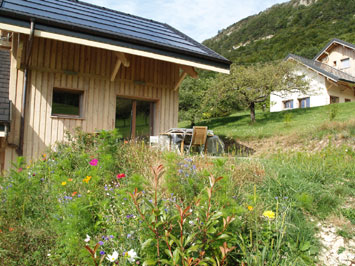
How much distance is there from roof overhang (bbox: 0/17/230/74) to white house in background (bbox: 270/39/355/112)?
15670 millimetres

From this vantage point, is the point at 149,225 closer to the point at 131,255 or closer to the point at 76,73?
the point at 131,255

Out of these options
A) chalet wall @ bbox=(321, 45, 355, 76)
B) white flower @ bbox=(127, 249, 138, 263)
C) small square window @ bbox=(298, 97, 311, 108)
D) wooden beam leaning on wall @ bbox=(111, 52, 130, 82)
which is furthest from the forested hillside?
white flower @ bbox=(127, 249, 138, 263)

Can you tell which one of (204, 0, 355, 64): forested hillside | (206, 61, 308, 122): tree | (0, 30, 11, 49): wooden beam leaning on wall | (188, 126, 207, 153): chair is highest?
(204, 0, 355, 64): forested hillside

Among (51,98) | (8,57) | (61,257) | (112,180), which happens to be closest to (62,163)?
(112,180)

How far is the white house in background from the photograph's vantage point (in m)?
23.6

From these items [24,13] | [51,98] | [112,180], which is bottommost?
[112,180]

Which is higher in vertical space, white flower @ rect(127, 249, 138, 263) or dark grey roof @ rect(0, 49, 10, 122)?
dark grey roof @ rect(0, 49, 10, 122)

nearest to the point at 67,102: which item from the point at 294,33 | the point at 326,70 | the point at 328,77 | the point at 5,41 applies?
the point at 5,41

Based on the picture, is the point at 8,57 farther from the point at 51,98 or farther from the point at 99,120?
the point at 99,120

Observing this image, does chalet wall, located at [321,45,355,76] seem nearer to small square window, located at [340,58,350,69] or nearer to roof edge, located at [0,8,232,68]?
small square window, located at [340,58,350,69]

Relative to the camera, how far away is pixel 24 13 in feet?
18.4

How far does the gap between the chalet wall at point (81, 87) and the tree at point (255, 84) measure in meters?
9.68

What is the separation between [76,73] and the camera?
7691 mm

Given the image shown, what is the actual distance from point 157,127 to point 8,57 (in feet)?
16.7
